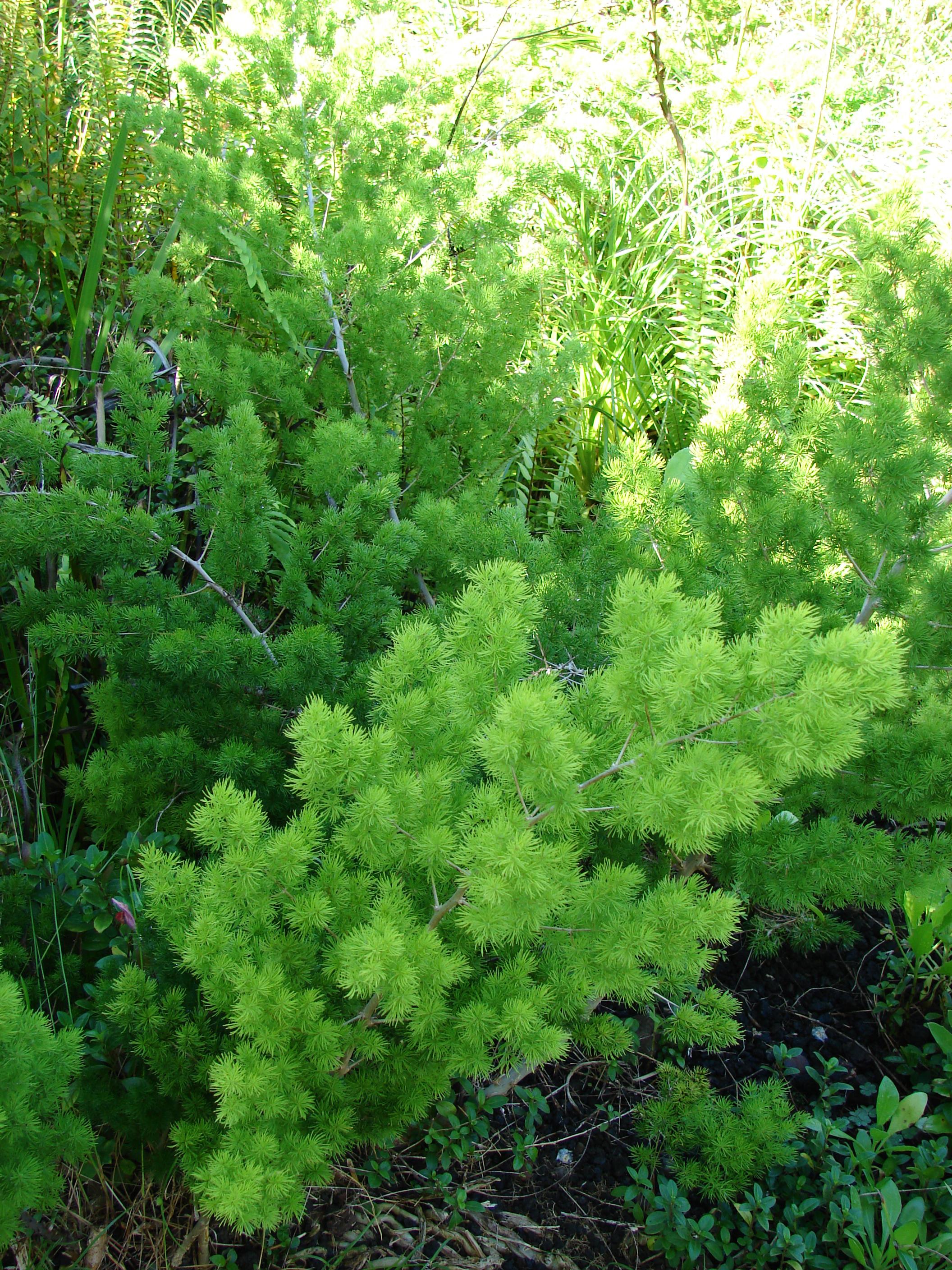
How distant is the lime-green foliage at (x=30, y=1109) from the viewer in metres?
1.04

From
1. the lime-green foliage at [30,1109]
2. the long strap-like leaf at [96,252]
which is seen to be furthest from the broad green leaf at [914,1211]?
the long strap-like leaf at [96,252]

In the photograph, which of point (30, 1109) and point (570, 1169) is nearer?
point (30, 1109)

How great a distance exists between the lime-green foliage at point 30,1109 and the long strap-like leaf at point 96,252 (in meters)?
1.72

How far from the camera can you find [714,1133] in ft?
5.39

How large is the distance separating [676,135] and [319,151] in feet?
5.17

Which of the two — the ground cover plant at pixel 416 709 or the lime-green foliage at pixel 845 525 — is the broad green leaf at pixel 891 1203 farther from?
the lime-green foliage at pixel 845 525

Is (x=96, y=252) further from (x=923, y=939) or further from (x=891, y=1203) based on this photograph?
(x=891, y=1203)

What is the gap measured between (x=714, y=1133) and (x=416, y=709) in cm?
101

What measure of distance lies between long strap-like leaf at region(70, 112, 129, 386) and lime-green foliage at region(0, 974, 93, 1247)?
1716 millimetres

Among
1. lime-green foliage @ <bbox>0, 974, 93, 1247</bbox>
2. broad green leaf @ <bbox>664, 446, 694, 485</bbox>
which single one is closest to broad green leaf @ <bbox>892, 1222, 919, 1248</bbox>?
lime-green foliage @ <bbox>0, 974, 93, 1247</bbox>

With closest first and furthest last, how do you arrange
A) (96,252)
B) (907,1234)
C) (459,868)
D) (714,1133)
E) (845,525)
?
(459,868) → (907,1234) → (714,1133) → (845,525) → (96,252)

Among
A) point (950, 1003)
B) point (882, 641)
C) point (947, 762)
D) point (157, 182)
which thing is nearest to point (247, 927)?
point (882, 641)

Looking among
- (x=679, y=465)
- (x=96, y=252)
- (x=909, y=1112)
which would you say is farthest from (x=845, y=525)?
(x=96, y=252)

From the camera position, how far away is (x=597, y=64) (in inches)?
155
